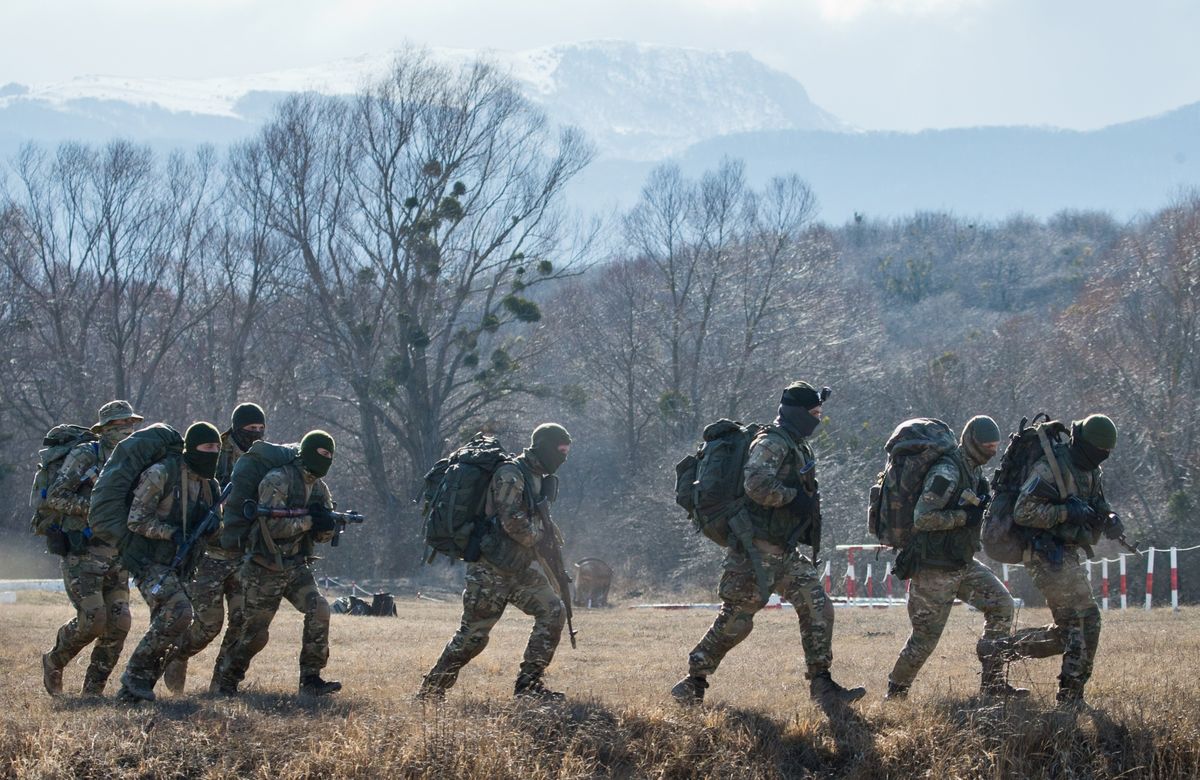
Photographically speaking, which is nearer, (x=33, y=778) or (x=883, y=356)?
(x=33, y=778)

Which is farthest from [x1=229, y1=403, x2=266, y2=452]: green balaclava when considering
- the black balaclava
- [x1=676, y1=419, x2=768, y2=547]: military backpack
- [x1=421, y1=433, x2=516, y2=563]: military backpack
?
the black balaclava

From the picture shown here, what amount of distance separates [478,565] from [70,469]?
300cm

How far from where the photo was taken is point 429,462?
4138cm

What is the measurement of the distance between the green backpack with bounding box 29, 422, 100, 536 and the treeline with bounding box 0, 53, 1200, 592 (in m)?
25.2

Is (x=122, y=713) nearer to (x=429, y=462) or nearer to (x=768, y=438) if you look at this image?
(x=768, y=438)

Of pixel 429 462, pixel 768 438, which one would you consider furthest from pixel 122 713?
pixel 429 462

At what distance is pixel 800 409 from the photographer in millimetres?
8492

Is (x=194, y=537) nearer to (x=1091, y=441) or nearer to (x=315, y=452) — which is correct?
(x=315, y=452)

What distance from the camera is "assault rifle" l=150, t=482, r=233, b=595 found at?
8.70 m

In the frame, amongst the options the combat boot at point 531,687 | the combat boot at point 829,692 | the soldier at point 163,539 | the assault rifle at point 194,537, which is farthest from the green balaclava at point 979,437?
the soldier at point 163,539

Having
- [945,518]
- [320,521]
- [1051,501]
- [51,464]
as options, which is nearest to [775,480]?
[945,518]

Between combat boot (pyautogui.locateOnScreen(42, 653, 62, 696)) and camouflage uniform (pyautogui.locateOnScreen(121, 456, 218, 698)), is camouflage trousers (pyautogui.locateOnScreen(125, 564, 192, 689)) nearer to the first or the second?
camouflage uniform (pyautogui.locateOnScreen(121, 456, 218, 698))

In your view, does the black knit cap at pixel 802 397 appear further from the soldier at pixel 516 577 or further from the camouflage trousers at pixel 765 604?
the soldier at pixel 516 577

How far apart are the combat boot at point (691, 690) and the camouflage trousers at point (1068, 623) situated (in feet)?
6.24
